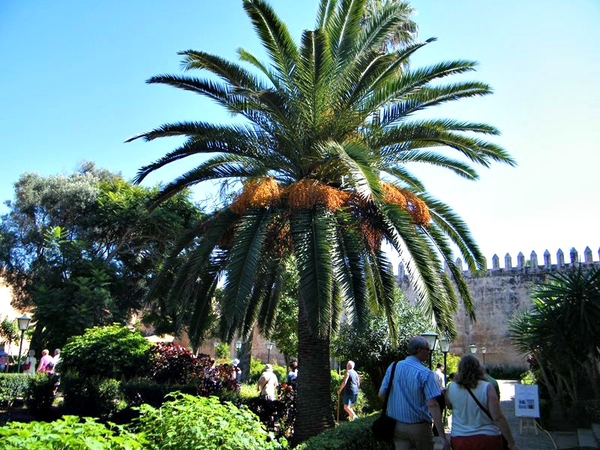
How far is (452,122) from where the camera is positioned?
8758 mm

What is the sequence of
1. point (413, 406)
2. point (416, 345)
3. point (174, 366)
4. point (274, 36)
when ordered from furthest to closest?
point (174, 366), point (274, 36), point (416, 345), point (413, 406)

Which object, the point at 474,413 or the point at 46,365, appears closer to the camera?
the point at 474,413

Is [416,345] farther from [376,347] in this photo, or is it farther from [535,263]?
[535,263]

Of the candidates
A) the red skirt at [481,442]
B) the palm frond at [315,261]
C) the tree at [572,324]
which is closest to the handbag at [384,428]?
the red skirt at [481,442]

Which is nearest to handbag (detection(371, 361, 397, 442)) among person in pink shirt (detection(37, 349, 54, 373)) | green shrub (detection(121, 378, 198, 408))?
green shrub (detection(121, 378, 198, 408))

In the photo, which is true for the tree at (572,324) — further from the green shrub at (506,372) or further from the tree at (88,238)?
the green shrub at (506,372)

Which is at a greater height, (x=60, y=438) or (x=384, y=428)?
(x=60, y=438)

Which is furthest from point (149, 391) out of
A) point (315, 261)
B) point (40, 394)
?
point (315, 261)

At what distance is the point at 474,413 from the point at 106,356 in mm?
9960

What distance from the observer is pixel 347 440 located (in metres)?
5.90

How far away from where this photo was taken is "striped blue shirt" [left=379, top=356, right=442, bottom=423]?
4755mm

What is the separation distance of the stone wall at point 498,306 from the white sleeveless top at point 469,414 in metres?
27.7

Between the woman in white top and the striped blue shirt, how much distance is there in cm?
21

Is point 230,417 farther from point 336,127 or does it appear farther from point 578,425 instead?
point 578,425
